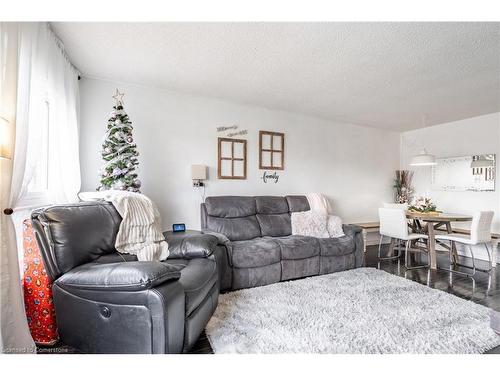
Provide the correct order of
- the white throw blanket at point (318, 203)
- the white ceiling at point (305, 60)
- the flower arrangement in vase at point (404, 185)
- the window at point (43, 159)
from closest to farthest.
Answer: the white ceiling at point (305, 60) → the window at point (43, 159) → the white throw blanket at point (318, 203) → the flower arrangement in vase at point (404, 185)

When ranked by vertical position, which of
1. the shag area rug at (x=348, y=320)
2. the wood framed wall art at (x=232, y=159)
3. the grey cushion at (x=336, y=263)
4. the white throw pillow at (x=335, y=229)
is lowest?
the shag area rug at (x=348, y=320)

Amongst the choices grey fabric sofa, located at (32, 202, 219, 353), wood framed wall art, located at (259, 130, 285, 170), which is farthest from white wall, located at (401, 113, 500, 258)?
grey fabric sofa, located at (32, 202, 219, 353)

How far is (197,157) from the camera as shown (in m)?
3.54

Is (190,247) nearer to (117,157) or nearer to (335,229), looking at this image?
(117,157)

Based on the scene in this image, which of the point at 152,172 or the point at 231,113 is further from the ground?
the point at 231,113

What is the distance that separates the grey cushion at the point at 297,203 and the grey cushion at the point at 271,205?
0.25 feet

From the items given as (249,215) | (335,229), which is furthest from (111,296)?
(335,229)

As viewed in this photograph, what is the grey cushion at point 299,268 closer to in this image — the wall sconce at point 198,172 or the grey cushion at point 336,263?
the grey cushion at point 336,263

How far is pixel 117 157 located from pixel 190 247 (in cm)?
130

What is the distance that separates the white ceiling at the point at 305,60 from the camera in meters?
1.98

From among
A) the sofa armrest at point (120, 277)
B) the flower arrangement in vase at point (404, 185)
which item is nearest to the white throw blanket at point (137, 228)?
the sofa armrest at point (120, 277)
